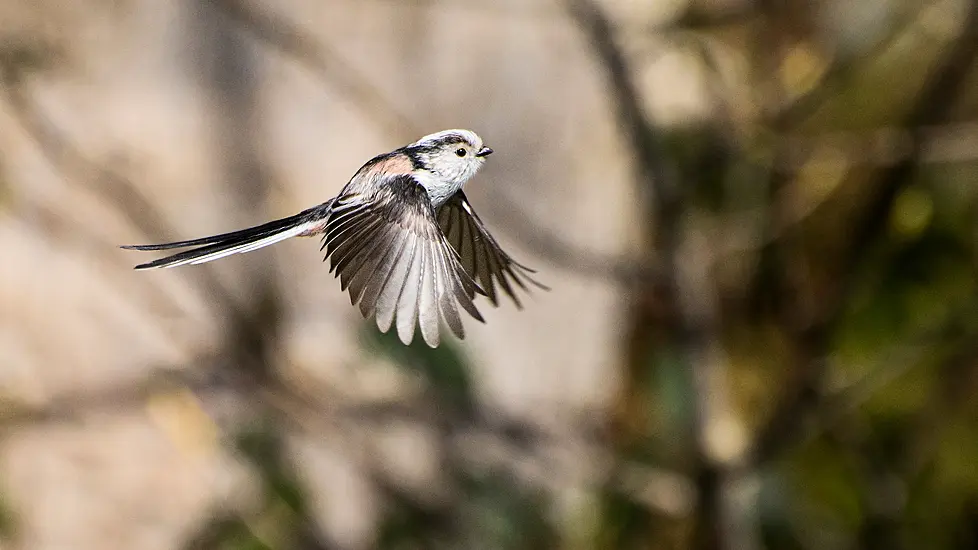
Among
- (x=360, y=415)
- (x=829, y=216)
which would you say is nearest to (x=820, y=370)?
(x=829, y=216)

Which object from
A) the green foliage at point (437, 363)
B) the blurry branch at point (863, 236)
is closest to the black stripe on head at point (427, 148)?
the green foliage at point (437, 363)

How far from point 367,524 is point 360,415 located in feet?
0.75

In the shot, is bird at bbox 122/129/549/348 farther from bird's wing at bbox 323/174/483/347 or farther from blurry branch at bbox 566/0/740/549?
blurry branch at bbox 566/0/740/549

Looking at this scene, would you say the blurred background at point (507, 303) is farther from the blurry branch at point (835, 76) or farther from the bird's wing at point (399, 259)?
the bird's wing at point (399, 259)

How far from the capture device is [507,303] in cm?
136

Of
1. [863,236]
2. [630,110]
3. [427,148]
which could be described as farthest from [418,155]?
[863,236]

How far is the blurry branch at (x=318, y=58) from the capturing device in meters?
1.04

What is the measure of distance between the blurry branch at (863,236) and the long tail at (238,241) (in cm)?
98

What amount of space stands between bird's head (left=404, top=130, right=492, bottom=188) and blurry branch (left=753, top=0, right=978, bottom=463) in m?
0.97

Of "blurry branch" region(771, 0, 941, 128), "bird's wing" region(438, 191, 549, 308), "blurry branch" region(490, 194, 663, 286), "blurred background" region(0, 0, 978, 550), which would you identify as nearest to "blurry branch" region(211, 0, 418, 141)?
"blurred background" region(0, 0, 978, 550)

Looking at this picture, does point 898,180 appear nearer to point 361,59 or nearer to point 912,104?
point 912,104

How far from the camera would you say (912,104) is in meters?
1.43

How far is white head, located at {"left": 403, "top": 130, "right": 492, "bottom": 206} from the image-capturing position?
26 cm

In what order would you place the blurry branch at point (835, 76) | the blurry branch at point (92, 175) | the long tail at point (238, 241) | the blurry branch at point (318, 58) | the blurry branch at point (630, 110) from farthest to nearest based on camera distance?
1. the blurry branch at point (835, 76)
2. the blurry branch at point (92, 175)
3. the blurry branch at point (318, 58)
4. the blurry branch at point (630, 110)
5. the long tail at point (238, 241)
